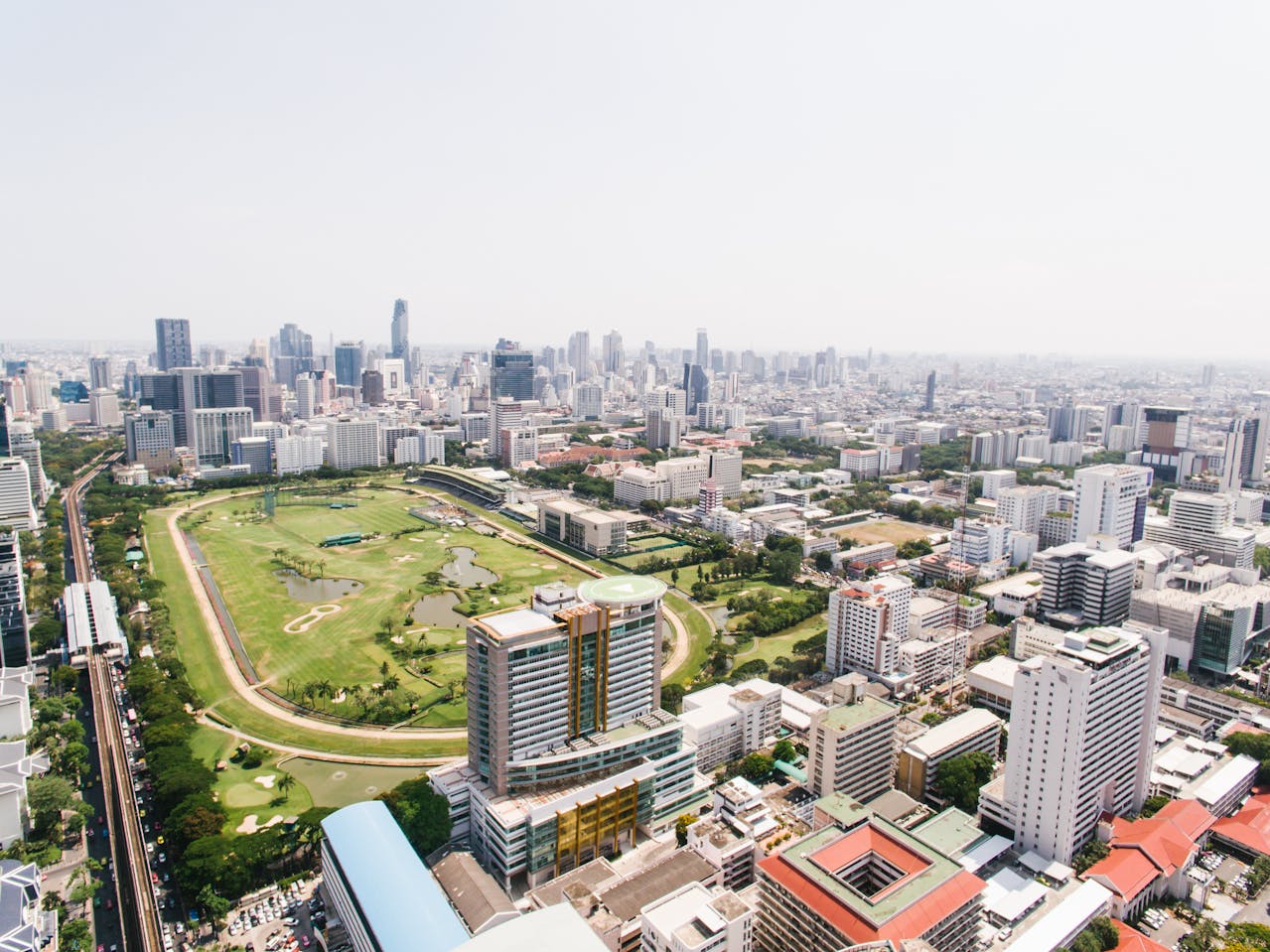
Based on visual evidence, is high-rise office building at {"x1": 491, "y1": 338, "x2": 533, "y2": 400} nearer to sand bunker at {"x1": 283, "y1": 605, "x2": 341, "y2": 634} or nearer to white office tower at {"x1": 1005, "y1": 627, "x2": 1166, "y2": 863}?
sand bunker at {"x1": 283, "y1": 605, "x2": 341, "y2": 634}

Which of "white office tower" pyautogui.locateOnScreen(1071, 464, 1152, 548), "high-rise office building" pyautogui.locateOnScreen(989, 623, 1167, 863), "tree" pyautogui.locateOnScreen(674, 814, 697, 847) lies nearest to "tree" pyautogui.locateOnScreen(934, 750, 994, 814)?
"high-rise office building" pyautogui.locateOnScreen(989, 623, 1167, 863)

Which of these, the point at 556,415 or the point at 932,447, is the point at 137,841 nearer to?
the point at 932,447

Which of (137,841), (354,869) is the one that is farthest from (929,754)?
(137,841)

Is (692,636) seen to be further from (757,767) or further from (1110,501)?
(1110,501)

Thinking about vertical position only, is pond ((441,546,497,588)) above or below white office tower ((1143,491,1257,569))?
below

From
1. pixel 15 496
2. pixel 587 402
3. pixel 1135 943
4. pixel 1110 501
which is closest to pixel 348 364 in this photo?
pixel 587 402

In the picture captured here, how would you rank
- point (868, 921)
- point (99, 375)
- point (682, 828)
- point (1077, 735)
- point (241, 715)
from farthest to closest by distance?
point (99, 375)
point (241, 715)
point (682, 828)
point (1077, 735)
point (868, 921)
